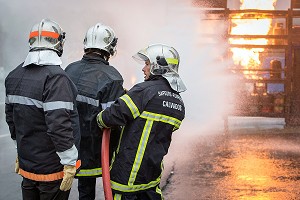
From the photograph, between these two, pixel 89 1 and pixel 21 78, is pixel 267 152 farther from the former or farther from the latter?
pixel 89 1

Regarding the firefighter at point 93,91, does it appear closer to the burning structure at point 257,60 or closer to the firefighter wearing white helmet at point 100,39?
the firefighter wearing white helmet at point 100,39

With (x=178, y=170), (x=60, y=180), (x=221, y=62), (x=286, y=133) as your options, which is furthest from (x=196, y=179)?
(x=221, y=62)

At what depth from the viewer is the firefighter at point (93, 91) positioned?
343 cm

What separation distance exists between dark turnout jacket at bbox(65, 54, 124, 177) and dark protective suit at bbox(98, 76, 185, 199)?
0.35 m

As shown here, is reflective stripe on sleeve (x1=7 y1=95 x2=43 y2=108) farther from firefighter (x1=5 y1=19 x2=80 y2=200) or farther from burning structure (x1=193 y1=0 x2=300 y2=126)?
burning structure (x1=193 y1=0 x2=300 y2=126)

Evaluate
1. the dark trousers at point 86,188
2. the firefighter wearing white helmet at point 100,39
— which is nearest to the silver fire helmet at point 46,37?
the firefighter wearing white helmet at point 100,39

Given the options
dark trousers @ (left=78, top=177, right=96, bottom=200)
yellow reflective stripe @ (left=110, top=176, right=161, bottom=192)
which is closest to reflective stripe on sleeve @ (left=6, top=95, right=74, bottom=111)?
yellow reflective stripe @ (left=110, top=176, right=161, bottom=192)

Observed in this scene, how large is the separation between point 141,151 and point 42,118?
0.73 metres

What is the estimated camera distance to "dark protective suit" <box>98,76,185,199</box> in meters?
3.00

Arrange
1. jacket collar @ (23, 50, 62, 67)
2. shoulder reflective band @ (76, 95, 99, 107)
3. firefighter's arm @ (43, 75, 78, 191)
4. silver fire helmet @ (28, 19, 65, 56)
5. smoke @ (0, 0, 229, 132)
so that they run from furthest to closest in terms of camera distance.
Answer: smoke @ (0, 0, 229, 132), shoulder reflective band @ (76, 95, 99, 107), silver fire helmet @ (28, 19, 65, 56), jacket collar @ (23, 50, 62, 67), firefighter's arm @ (43, 75, 78, 191)

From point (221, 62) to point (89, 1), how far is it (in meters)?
3.76

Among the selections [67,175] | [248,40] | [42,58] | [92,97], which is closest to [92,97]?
[92,97]

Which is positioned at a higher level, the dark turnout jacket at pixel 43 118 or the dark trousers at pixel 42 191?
the dark turnout jacket at pixel 43 118

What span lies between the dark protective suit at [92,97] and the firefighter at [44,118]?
0.46 m
